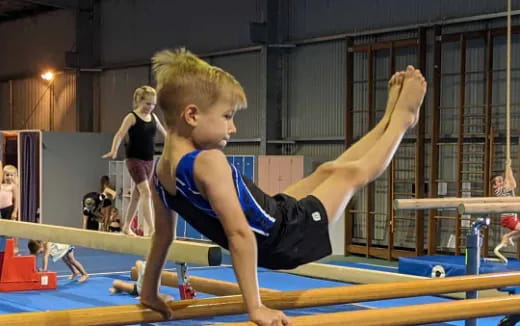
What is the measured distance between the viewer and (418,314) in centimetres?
259

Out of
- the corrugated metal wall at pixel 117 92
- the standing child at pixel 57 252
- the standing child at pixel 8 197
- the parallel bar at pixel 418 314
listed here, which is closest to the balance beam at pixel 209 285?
the parallel bar at pixel 418 314

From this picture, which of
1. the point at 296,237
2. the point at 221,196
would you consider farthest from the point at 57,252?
the point at 221,196

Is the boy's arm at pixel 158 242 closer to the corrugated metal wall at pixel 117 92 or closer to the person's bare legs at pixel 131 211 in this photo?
the person's bare legs at pixel 131 211

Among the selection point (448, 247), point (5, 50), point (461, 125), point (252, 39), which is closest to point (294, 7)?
point (252, 39)

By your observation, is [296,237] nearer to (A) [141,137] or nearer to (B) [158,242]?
(B) [158,242]

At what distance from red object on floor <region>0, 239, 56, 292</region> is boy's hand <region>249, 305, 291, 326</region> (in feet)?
24.9

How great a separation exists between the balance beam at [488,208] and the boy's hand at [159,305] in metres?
2.87

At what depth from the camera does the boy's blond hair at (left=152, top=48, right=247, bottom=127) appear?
252 cm

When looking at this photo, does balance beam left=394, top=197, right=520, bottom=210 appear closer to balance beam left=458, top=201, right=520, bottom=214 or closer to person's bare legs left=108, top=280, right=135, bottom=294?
balance beam left=458, top=201, right=520, bottom=214

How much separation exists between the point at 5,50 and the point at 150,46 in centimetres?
654

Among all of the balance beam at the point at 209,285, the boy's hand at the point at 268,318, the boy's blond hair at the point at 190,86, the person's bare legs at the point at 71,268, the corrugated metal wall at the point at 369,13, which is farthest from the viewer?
the corrugated metal wall at the point at 369,13

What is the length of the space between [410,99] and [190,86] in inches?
47.7

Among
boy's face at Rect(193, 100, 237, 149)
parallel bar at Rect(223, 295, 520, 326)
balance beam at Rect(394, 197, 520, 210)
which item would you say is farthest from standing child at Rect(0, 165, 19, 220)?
parallel bar at Rect(223, 295, 520, 326)

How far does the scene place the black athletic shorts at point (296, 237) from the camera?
2760mm
